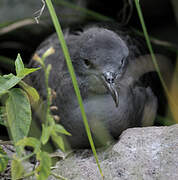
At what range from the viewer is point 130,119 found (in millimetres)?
2756

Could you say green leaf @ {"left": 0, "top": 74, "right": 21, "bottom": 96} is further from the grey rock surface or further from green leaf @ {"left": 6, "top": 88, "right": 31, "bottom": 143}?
the grey rock surface

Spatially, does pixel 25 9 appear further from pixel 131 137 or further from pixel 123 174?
pixel 123 174

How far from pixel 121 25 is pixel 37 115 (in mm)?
1271

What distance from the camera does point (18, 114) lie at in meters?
1.88

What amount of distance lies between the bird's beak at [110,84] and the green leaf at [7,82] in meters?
0.66

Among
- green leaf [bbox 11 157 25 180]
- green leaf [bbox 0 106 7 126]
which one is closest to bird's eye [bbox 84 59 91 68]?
green leaf [bbox 0 106 7 126]

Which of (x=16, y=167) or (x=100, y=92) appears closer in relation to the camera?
(x=16, y=167)

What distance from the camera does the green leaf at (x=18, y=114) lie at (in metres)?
1.85

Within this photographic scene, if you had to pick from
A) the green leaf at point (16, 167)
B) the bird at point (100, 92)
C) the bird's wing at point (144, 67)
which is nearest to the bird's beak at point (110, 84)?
the bird at point (100, 92)

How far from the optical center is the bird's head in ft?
8.05

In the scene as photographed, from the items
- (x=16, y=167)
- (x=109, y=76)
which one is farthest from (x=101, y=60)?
(x=16, y=167)

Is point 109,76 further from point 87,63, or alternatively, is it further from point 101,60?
point 87,63

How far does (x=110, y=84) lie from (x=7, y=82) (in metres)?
0.70

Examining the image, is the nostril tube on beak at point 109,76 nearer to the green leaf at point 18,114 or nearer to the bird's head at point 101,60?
the bird's head at point 101,60
